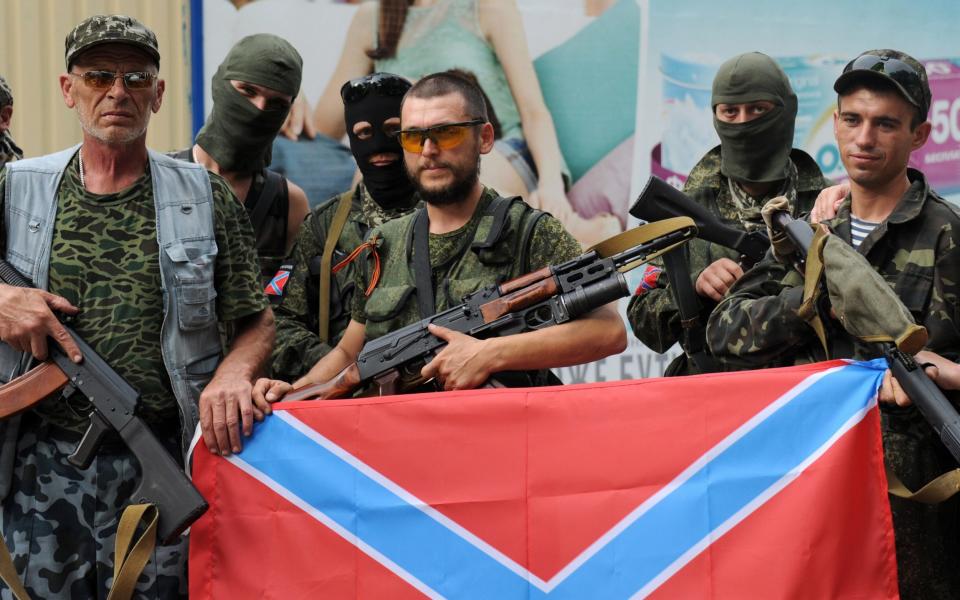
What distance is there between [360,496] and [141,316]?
29.3 inches

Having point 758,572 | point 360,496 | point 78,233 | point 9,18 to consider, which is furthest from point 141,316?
point 9,18

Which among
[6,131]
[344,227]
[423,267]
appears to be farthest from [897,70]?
[6,131]

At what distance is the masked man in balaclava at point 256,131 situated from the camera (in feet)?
15.9

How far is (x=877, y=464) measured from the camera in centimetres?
312

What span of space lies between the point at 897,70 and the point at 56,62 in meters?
3.65

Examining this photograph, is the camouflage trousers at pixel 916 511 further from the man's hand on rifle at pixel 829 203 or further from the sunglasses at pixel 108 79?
the sunglasses at pixel 108 79

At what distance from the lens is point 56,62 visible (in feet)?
18.1

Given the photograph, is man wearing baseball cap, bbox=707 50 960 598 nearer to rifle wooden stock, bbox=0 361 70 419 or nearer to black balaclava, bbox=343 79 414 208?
black balaclava, bbox=343 79 414 208

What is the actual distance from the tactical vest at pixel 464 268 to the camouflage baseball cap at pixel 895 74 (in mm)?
967

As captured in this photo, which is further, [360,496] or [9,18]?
[9,18]

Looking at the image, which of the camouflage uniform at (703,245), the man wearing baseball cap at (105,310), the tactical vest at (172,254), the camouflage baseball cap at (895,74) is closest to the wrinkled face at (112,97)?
the man wearing baseball cap at (105,310)

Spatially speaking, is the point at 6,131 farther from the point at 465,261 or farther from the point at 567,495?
the point at 567,495

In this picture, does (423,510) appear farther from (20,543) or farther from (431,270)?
(20,543)

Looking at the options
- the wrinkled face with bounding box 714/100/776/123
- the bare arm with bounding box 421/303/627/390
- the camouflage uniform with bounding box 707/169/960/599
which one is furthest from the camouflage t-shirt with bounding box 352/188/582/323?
the wrinkled face with bounding box 714/100/776/123
